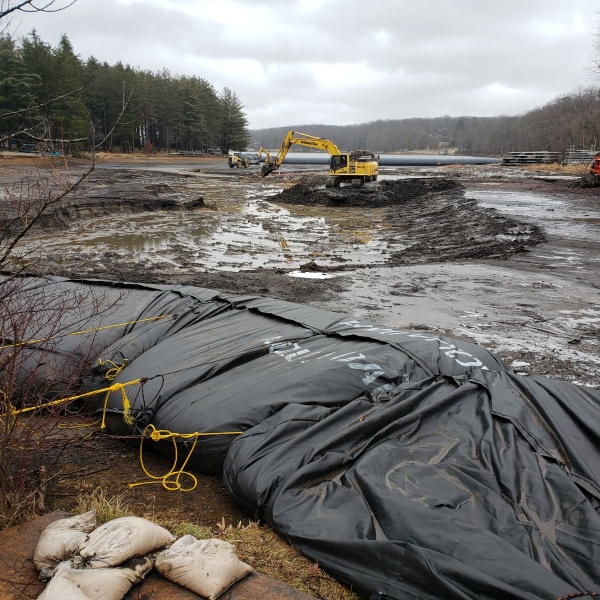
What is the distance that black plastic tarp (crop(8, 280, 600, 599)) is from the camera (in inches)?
85.0

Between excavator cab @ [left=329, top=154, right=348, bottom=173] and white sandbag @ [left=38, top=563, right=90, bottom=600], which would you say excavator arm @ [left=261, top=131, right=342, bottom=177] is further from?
white sandbag @ [left=38, top=563, right=90, bottom=600]

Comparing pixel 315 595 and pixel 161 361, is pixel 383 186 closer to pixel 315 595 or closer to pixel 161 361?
pixel 161 361

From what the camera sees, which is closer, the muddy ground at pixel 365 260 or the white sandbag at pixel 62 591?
the white sandbag at pixel 62 591

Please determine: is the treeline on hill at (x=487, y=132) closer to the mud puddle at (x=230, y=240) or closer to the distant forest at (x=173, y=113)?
the distant forest at (x=173, y=113)

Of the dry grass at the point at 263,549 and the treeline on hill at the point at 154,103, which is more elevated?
the treeline on hill at the point at 154,103

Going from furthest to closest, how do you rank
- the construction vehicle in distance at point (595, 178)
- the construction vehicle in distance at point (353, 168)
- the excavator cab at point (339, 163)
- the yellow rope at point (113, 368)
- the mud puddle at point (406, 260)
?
the excavator cab at point (339, 163) → the construction vehicle in distance at point (353, 168) → the construction vehicle in distance at point (595, 178) → the mud puddle at point (406, 260) → the yellow rope at point (113, 368)

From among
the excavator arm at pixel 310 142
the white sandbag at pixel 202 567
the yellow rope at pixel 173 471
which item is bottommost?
the yellow rope at pixel 173 471

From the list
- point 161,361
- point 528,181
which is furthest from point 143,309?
point 528,181

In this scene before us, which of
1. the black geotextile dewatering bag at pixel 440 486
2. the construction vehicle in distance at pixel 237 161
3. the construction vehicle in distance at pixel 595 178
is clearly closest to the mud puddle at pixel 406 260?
the black geotextile dewatering bag at pixel 440 486

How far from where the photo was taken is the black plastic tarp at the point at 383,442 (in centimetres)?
216

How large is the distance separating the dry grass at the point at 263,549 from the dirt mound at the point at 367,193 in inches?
837

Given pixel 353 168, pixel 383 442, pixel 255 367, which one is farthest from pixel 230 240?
pixel 353 168

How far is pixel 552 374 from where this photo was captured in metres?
5.14

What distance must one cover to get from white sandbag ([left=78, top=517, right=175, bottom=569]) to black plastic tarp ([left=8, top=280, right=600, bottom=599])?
2.04 ft
